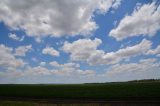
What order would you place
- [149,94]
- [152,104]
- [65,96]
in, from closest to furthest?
[152,104] → [149,94] → [65,96]

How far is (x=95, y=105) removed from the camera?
28.3 meters

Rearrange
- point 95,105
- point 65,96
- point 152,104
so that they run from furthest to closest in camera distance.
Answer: point 65,96 < point 95,105 < point 152,104

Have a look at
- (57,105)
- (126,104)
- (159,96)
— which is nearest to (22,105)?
(57,105)

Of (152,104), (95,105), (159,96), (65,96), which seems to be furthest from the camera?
(65,96)

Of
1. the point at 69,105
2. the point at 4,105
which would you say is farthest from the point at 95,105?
the point at 4,105

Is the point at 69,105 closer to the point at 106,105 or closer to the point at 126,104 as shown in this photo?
the point at 106,105

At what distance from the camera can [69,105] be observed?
28.6 metres

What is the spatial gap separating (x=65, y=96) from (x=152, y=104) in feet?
65.3

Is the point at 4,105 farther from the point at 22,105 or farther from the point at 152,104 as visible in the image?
the point at 152,104

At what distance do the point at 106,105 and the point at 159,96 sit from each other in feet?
34.3

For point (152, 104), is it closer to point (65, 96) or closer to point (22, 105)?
point (22, 105)

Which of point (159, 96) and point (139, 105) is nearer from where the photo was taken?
point (139, 105)

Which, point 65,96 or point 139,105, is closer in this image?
point 139,105

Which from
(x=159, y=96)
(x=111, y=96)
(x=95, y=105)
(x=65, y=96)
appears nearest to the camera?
(x=95, y=105)
